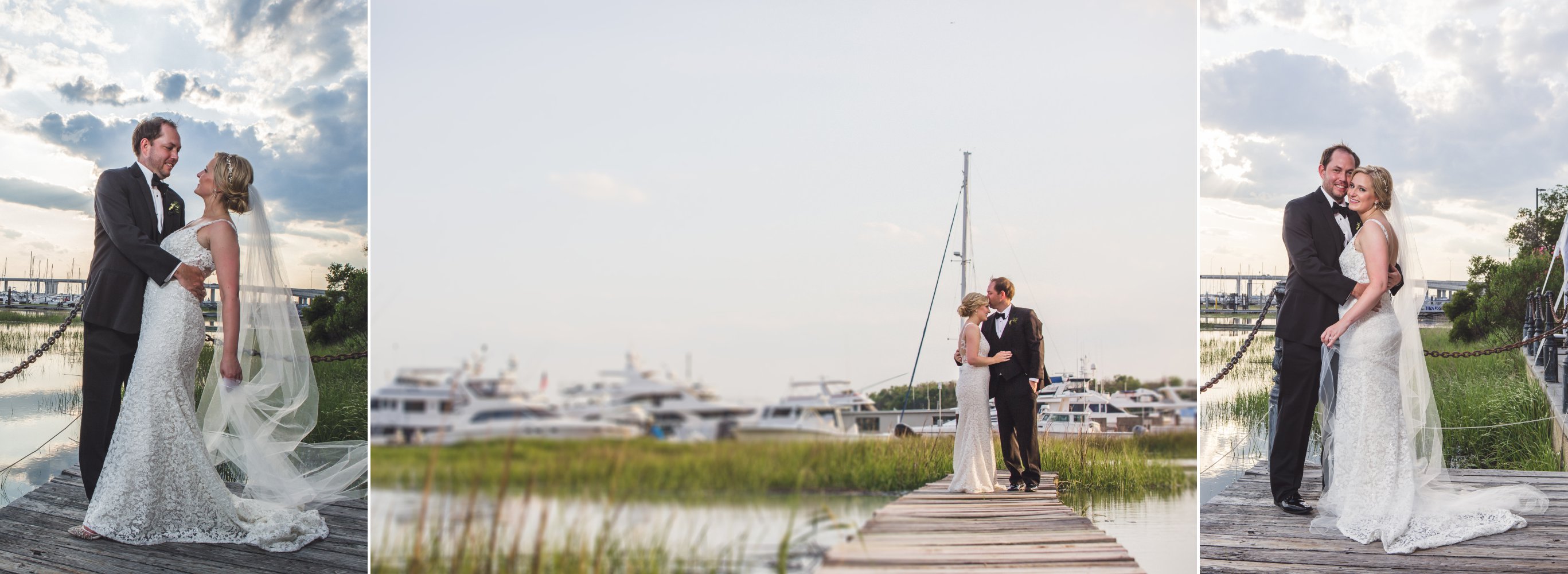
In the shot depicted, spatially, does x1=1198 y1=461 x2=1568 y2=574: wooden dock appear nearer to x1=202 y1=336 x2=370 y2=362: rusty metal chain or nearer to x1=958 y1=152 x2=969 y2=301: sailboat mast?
x1=958 y1=152 x2=969 y2=301: sailboat mast

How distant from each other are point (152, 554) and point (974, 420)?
309 cm

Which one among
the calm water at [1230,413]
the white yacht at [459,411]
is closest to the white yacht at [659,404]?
the white yacht at [459,411]

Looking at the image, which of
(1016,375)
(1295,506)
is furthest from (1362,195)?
(1016,375)

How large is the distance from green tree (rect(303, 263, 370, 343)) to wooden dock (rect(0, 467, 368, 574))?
1.72 metres

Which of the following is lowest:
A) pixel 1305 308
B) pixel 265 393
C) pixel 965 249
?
pixel 265 393

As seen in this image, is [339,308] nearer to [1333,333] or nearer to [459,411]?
[459,411]

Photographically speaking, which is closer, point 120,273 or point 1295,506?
point 120,273

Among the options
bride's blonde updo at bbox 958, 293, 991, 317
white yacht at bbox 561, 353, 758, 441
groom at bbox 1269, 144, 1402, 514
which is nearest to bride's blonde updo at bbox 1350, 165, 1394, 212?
groom at bbox 1269, 144, 1402, 514

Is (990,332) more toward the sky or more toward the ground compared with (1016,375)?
more toward the sky

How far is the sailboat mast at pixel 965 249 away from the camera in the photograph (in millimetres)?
3895

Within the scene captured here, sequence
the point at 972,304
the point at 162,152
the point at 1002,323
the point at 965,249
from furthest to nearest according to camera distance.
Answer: the point at 965,249 → the point at 1002,323 → the point at 972,304 → the point at 162,152

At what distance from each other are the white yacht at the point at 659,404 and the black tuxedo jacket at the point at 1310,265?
2.27 metres

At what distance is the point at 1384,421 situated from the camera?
313cm

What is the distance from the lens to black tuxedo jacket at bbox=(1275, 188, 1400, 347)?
10.8 feet
